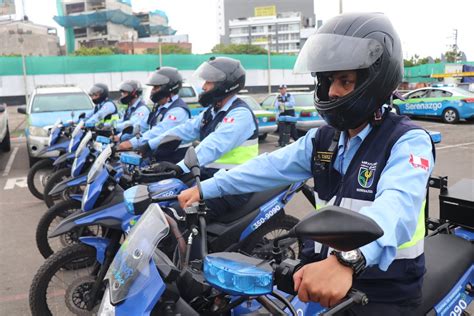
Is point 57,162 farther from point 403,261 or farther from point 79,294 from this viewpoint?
point 403,261

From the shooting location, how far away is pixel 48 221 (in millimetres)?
4363

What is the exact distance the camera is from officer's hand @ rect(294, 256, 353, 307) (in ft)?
4.27

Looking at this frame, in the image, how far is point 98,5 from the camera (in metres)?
84.6

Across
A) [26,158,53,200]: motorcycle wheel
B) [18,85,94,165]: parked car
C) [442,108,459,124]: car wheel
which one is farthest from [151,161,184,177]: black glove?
[442,108,459,124]: car wheel

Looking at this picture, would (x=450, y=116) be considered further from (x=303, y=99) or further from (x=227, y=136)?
(x=227, y=136)

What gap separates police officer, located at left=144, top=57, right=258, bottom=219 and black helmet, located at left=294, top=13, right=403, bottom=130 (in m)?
1.68

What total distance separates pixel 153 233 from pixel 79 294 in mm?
1957

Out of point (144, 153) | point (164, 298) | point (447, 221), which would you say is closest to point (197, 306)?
point (164, 298)

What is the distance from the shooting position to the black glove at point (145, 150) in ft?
14.2

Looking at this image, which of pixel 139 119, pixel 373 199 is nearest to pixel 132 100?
pixel 139 119

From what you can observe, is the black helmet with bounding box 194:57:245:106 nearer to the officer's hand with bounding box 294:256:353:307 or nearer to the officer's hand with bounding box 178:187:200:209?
the officer's hand with bounding box 178:187:200:209

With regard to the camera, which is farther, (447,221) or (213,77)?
(213,77)

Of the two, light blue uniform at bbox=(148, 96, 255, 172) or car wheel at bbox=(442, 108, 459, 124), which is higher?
light blue uniform at bbox=(148, 96, 255, 172)

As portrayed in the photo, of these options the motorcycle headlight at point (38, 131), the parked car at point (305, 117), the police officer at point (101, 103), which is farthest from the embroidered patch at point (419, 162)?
the parked car at point (305, 117)
